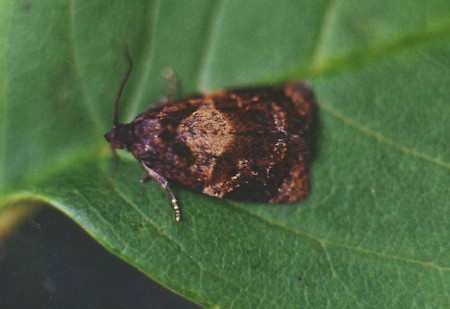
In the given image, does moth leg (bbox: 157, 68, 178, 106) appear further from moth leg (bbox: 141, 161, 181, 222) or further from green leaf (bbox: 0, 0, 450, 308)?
moth leg (bbox: 141, 161, 181, 222)

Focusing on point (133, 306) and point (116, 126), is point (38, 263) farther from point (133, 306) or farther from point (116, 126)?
point (116, 126)

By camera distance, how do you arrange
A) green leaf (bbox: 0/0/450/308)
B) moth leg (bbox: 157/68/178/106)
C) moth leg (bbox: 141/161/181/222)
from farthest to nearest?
moth leg (bbox: 157/68/178/106)
moth leg (bbox: 141/161/181/222)
green leaf (bbox: 0/0/450/308)

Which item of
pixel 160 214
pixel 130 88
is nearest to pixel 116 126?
pixel 130 88

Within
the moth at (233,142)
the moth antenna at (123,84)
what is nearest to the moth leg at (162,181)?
the moth at (233,142)

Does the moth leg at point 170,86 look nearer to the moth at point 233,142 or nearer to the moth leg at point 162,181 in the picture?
the moth at point 233,142

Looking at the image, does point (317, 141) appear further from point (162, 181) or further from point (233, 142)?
point (162, 181)

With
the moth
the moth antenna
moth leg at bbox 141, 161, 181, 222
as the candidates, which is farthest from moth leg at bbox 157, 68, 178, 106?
moth leg at bbox 141, 161, 181, 222
